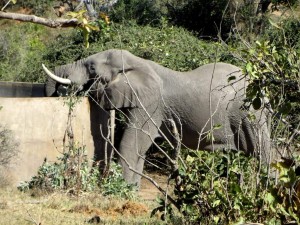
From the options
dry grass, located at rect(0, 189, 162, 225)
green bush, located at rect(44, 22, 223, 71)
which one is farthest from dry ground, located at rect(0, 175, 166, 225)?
green bush, located at rect(44, 22, 223, 71)

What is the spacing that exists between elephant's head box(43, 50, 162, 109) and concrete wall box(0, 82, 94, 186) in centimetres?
69

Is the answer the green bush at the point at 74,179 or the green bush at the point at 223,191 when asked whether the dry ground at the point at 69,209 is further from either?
the green bush at the point at 223,191

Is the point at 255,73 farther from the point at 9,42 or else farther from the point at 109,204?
the point at 9,42

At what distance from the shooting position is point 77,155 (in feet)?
32.3

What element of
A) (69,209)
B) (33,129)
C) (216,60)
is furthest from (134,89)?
(216,60)

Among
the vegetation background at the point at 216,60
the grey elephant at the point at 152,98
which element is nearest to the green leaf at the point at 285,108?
the vegetation background at the point at 216,60

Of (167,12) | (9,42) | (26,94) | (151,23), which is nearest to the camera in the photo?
(26,94)

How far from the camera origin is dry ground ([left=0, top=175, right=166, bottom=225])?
777cm

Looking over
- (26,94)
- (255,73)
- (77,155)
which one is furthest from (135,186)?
(255,73)

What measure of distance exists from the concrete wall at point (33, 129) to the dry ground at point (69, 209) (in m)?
0.46

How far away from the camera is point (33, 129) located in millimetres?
10305

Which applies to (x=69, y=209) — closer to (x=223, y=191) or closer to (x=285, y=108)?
(x=223, y=191)

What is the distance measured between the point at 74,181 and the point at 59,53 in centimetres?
682

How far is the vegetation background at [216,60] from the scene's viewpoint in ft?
16.8
